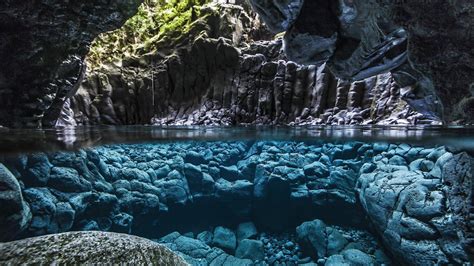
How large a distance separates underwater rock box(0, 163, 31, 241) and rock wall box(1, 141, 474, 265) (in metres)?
0.14

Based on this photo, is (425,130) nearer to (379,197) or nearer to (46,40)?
(379,197)

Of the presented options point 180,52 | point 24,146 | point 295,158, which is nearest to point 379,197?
point 295,158

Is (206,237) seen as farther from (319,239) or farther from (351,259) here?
(351,259)

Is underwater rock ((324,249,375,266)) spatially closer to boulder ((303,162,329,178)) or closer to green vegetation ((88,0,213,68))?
boulder ((303,162,329,178))

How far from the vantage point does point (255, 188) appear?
13.7m

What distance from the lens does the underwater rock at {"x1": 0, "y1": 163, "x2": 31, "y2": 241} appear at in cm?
586

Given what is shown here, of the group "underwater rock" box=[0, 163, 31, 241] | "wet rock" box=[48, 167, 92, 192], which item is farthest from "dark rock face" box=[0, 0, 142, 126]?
"underwater rock" box=[0, 163, 31, 241]

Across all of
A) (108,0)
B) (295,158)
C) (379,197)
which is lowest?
(379,197)

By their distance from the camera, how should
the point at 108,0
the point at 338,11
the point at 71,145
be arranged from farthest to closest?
the point at 108,0 < the point at 338,11 < the point at 71,145

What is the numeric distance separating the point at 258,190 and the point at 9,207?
9413mm

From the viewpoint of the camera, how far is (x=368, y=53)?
9305 mm

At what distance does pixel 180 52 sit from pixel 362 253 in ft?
55.2

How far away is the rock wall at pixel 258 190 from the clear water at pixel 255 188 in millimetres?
42

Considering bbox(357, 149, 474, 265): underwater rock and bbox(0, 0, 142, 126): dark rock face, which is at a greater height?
bbox(0, 0, 142, 126): dark rock face
